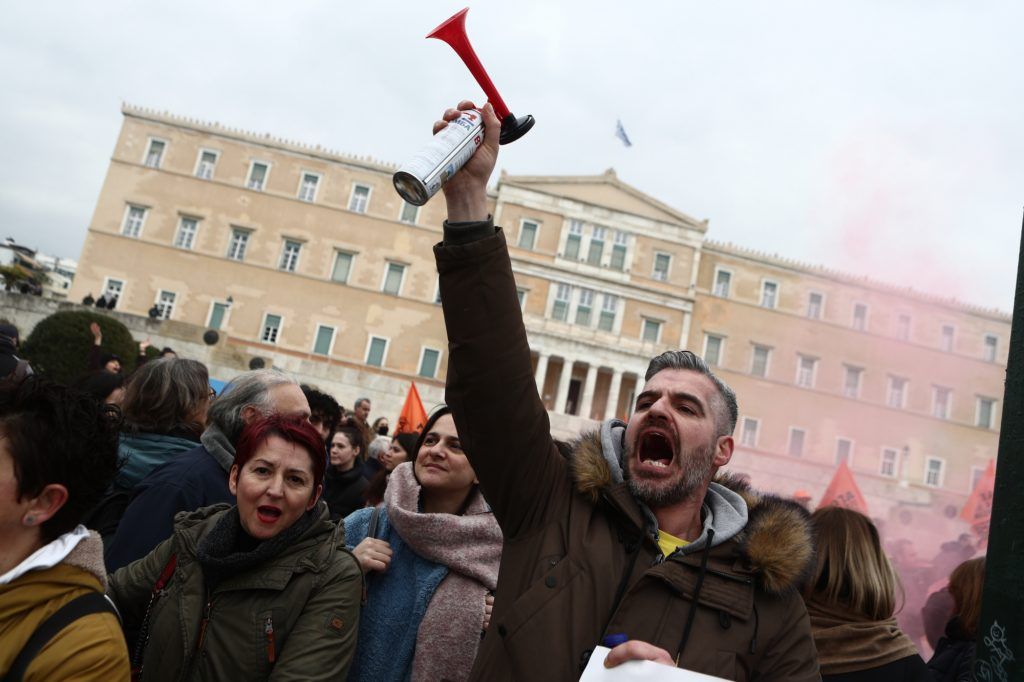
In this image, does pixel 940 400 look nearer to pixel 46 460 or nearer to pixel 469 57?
pixel 469 57

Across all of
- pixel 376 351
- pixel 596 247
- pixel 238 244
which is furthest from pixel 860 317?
pixel 238 244

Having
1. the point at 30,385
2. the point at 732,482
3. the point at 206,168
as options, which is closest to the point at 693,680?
the point at 732,482

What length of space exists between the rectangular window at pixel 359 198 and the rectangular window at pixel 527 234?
7.26 meters

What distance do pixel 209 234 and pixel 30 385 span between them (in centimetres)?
3334

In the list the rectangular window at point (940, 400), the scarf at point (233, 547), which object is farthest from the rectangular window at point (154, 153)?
the rectangular window at point (940, 400)

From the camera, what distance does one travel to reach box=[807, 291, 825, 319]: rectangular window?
35156mm

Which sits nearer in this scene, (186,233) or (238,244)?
(186,233)

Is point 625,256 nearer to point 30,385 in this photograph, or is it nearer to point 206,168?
point 206,168

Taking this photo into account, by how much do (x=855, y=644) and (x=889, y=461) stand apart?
37030mm

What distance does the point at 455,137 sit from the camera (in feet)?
5.15

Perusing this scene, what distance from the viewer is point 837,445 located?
3409 centimetres

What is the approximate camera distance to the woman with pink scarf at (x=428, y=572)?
2256 mm

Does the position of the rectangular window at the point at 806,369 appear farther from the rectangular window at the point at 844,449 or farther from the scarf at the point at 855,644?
the scarf at the point at 855,644

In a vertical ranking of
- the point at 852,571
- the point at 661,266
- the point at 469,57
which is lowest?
the point at 852,571
